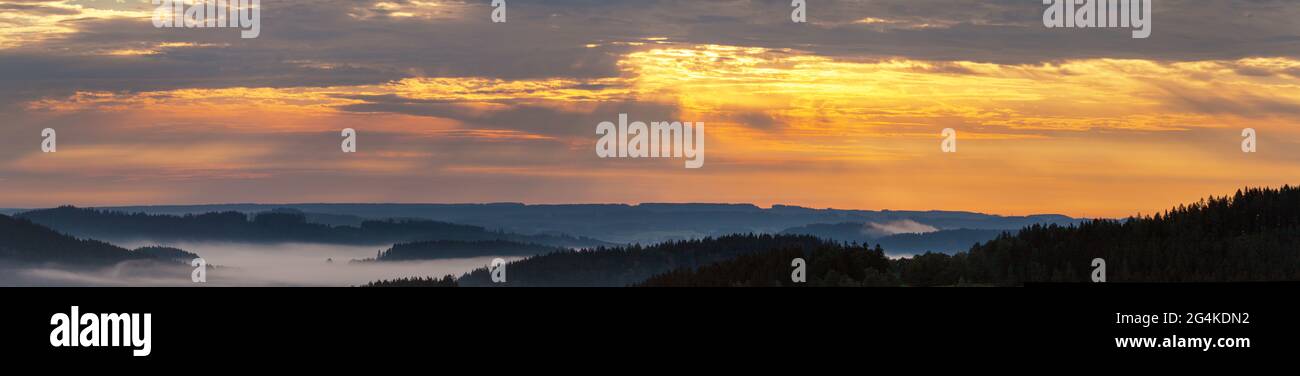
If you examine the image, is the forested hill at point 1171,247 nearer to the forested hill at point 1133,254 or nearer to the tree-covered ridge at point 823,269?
the forested hill at point 1133,254

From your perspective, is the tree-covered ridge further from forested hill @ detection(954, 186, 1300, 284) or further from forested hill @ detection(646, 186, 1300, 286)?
forested hill @ detection(954, 186, 1300, 284)

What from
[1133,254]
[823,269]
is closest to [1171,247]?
[1133,254]

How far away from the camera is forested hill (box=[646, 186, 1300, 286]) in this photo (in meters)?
78.8

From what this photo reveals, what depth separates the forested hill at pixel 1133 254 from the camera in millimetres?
78750

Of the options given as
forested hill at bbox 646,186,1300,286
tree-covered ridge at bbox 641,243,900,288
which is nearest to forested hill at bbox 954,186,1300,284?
forested hill at bbox 646,186,1300,286

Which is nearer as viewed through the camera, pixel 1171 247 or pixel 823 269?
pixel 823 269

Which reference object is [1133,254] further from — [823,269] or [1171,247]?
[823,269]

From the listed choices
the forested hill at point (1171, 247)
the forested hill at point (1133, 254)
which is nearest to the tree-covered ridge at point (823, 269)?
the forested hill at point (1133, 254)

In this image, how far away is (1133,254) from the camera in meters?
85.5
